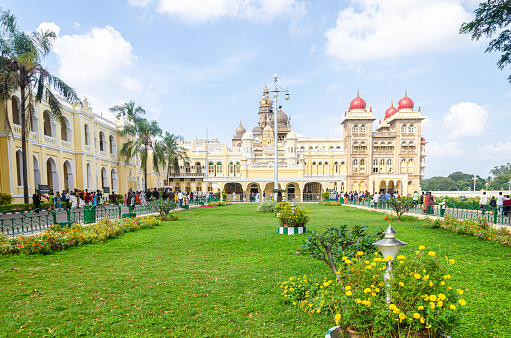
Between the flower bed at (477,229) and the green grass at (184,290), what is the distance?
563 millimetres

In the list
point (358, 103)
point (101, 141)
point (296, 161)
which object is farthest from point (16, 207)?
point (358, 103)

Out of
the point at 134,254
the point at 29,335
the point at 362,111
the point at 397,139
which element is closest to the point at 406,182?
the point at 397,139

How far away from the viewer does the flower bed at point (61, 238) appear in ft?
25.7

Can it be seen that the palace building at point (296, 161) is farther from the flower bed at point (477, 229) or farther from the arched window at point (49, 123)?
the flower bed at point (477, 229)

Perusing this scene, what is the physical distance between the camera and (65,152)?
24.4 m

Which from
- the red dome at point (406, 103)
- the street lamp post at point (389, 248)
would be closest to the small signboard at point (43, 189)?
the street lamp post at point (389, 248)

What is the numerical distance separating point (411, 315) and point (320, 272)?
10.2 ft

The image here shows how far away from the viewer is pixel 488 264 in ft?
21.5

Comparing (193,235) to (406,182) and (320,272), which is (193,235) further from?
(406,182)

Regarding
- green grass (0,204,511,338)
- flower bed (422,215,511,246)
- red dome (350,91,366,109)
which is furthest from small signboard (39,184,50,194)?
red dome (350,91,366,109)

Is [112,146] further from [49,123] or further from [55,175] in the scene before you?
[55,175]

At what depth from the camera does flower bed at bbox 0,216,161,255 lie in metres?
7.83

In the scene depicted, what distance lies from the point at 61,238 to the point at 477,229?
1382 cm

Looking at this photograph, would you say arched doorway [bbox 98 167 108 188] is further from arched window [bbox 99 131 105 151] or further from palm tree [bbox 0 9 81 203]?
palm tree [bbox 0 9 81 203]
